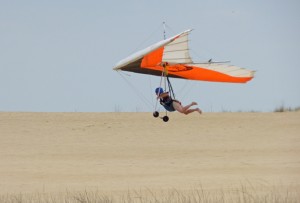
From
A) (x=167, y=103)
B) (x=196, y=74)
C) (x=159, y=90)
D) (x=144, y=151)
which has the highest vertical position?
(x=196, y=74)

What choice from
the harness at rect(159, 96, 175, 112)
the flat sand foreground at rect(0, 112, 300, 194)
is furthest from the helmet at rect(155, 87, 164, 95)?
the flat sand foreground at rect(0, 112, 300, 194)

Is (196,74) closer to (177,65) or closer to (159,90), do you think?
(177,65)

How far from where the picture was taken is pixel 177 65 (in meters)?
22.3

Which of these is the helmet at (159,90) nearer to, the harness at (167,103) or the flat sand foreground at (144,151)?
the harness at (167,103)

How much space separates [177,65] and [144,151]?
19.4 metres

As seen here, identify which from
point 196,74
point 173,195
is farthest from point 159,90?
point 173,195

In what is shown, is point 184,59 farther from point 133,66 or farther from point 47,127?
point 47,127

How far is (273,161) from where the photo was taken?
132ft

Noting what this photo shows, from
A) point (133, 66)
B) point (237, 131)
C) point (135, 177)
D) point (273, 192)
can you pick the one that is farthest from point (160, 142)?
Result: point (133, 66)

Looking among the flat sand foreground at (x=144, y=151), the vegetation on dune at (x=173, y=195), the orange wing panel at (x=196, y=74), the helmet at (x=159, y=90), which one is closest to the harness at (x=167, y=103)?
the helmet at (x=159, y=90)

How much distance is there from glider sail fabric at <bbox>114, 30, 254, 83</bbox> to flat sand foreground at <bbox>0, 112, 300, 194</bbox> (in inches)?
443

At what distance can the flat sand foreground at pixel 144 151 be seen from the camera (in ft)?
118

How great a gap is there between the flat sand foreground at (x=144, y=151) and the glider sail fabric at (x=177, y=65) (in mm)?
11252

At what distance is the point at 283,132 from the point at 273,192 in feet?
40.3
